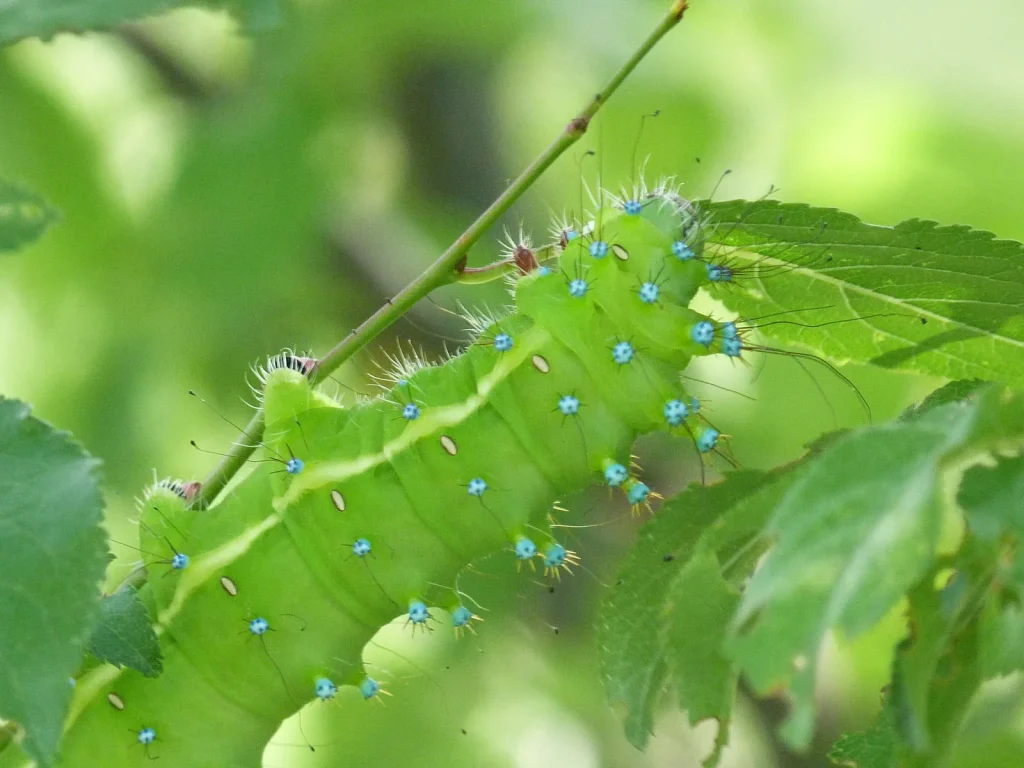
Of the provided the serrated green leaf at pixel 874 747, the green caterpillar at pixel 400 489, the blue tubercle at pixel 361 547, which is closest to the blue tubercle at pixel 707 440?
the green caterpillar at pixel 400 489

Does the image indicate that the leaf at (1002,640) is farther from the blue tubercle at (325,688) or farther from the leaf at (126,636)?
the blue tubercle at (325,688)

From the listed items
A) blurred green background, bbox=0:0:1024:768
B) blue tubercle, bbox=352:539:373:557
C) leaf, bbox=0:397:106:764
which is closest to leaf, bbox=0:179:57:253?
leaf, bbox=0:397:106:764

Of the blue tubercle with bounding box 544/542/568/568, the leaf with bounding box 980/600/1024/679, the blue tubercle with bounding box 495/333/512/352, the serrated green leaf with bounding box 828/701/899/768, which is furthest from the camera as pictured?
the blue tubercle with bounding box 544/542/568/568

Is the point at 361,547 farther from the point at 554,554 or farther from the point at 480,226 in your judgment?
the point at 480,226

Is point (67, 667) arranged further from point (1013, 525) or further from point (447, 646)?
point (447, 646)

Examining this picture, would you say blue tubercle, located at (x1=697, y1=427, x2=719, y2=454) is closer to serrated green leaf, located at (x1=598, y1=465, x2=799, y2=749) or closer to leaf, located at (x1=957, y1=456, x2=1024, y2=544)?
serrated green leaf, located at (x1=598, y1=465, x2=799, y2=749)

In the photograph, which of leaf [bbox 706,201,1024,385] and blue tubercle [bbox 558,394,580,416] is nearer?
leaf [bbox 706,201,1024,385]

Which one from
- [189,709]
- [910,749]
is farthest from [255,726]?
[910,749]

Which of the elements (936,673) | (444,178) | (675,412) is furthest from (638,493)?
(444,178)
